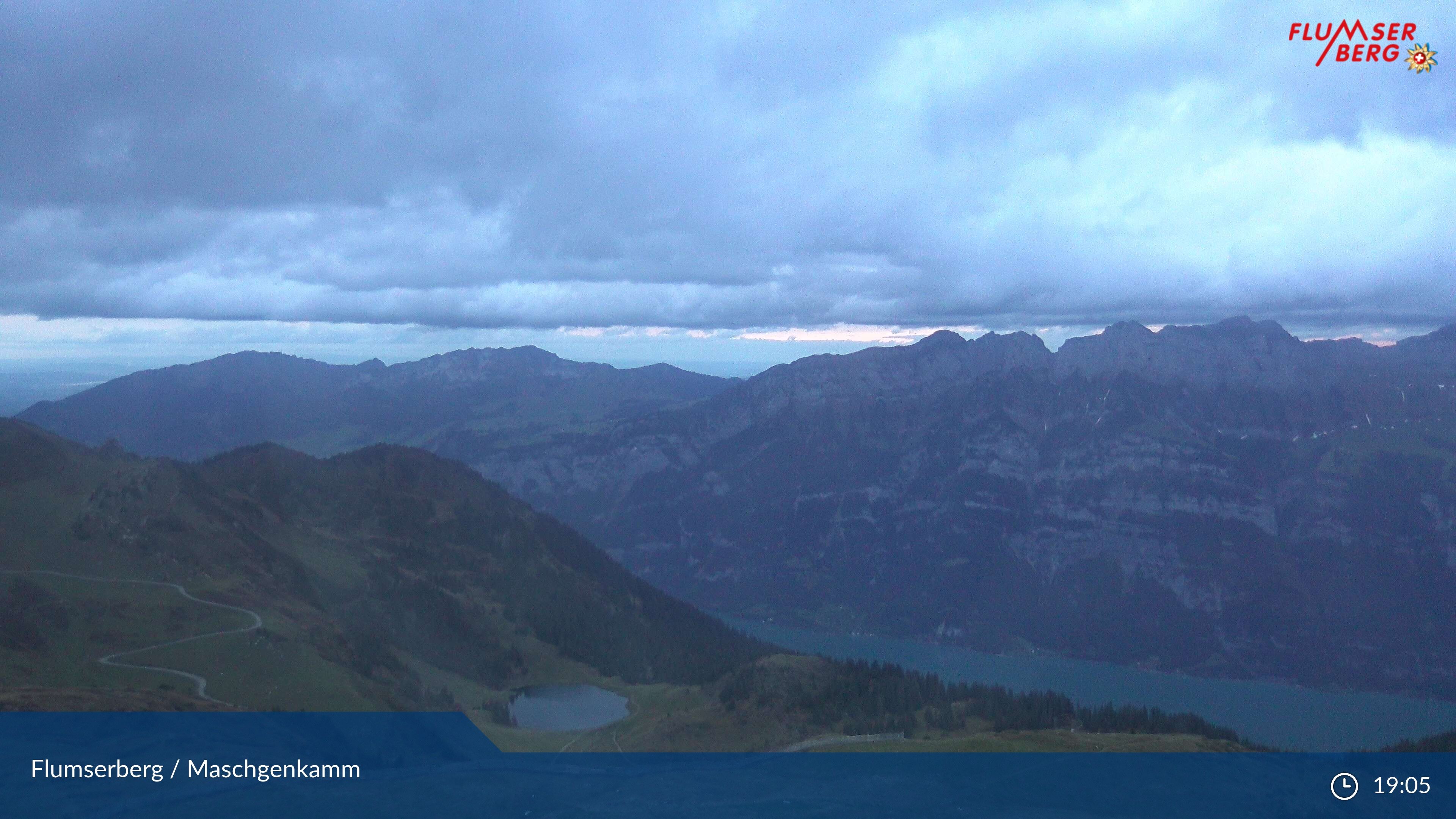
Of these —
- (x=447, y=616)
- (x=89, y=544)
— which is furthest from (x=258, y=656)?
(x=447, y=616)

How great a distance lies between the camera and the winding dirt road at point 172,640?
87.9m

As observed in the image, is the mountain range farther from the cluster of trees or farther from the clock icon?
the clock icon

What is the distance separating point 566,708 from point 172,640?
52.6m

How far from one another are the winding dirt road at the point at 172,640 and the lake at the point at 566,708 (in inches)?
1423

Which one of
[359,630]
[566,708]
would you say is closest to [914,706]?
[566,708]

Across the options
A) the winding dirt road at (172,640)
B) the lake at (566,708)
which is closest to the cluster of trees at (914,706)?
the lake at (566,708)

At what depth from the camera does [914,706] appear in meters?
91.1

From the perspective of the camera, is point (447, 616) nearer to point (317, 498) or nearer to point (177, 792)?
A: point (317, 498)

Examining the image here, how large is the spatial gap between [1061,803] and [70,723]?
5568 centimetres
